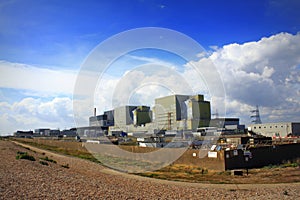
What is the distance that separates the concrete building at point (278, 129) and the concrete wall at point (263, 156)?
35912 mm

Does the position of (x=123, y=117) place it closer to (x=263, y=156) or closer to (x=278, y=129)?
(x=278, y=129)

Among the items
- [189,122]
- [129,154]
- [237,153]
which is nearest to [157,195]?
[237,153]

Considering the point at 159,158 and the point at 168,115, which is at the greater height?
the point at 168,115

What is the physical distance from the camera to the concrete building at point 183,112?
254 feet

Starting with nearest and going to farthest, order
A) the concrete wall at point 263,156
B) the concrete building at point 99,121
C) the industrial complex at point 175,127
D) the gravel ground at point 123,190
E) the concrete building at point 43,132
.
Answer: the gravel ground at point 123,190 → the concrete wall at point 263,156 → the industrial complex at point 175,127 → the concrete building at point 99,121 → the concrete building at point 43,132

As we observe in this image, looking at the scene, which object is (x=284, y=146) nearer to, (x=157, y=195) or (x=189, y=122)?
(x=157, y=195)

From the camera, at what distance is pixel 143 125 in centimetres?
8988

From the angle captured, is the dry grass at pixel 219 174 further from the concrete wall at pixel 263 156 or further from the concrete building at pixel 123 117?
the concrete building at pixel 123 117

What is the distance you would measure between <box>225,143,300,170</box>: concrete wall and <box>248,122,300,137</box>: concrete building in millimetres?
35912

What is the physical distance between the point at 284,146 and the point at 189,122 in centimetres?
5099

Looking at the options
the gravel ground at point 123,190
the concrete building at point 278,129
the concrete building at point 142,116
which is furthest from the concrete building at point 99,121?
the gravel ground at point 123,190

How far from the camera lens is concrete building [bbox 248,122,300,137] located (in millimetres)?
60222

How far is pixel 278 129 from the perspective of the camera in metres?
63.2

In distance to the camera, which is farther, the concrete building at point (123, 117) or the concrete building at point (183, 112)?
the concrete building at point (123, 117)
